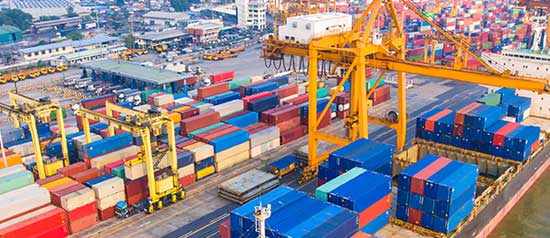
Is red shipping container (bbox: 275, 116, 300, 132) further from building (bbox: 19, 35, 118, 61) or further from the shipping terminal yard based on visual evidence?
building (bbox: 19, 35, 118, 61)

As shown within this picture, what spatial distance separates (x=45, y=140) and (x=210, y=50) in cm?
8401

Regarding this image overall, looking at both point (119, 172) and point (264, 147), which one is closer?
point (119, 172)

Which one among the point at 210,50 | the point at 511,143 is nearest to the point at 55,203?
the point at 511,143

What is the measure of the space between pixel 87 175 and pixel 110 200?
3.63m

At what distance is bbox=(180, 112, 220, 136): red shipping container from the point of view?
55.4m

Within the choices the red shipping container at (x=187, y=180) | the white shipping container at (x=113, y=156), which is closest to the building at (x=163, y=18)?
the white shipping container at (x=113, y=156)

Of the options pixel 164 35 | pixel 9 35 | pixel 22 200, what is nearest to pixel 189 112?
pixel 22 200

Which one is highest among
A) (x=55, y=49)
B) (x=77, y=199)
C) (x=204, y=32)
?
(x=204, y=32)

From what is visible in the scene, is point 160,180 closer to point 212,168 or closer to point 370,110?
point 212,168

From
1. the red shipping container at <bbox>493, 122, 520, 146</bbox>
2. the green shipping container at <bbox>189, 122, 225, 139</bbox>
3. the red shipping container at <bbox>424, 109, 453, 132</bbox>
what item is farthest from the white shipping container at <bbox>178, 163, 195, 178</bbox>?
the red shipping container at <bbox>493, 122, 520, 146</bbox>

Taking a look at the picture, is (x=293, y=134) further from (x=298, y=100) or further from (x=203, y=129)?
(x=203, y=129)

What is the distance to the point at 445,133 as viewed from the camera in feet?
169

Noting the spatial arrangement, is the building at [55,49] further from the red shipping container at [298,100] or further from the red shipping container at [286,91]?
the red shipping container at [298,100]

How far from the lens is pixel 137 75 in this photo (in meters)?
87.8
